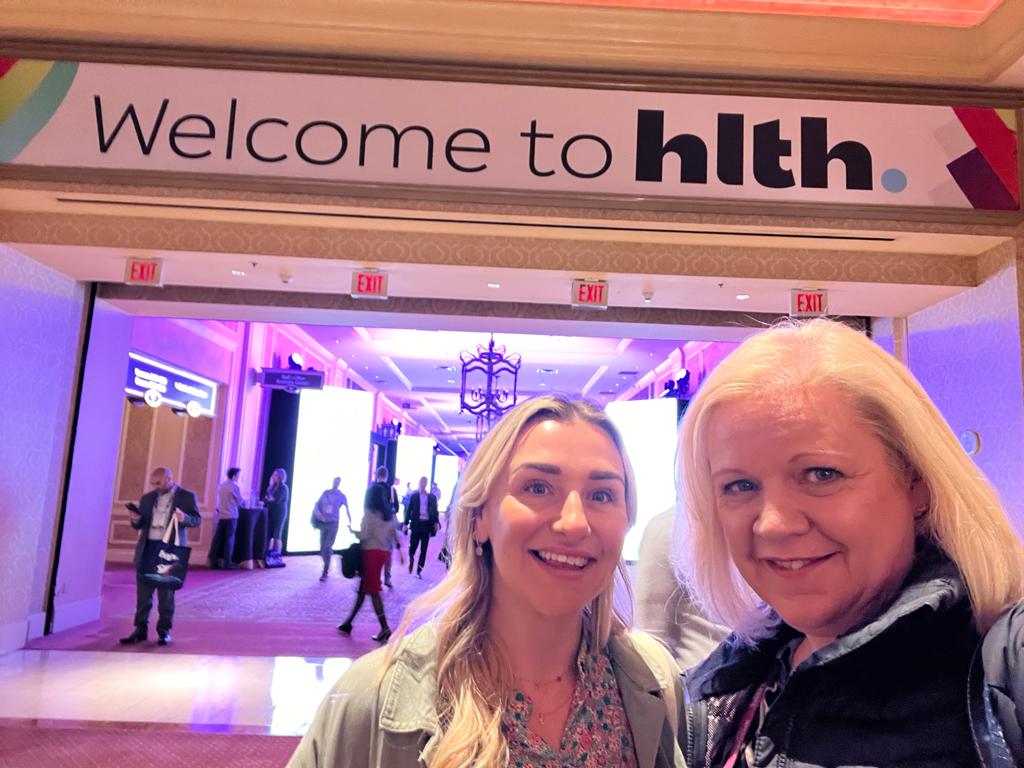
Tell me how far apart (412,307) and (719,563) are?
5.45m

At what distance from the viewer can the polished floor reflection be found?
4078mm

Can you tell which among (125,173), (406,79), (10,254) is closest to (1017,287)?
(406,79)

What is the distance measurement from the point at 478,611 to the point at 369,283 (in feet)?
13.9

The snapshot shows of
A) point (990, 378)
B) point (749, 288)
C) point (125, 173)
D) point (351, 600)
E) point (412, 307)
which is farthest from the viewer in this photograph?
point (351, 600)

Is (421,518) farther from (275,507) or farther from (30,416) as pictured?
(30,416)

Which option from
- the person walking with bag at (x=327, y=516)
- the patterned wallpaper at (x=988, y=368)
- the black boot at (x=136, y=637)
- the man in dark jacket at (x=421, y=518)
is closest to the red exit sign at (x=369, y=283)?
the black boot at (x=136, y=637)

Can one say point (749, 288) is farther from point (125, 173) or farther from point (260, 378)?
point (260, 378)

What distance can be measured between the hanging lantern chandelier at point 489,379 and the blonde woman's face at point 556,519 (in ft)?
19.3

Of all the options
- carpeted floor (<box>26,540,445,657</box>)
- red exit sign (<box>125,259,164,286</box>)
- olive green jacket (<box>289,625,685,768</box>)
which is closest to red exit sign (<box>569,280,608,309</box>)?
red exit sign (<box>125,259,164,286</box>)

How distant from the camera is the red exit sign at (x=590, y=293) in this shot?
5.22 m

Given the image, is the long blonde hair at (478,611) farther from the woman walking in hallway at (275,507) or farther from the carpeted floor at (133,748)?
the woman walking in hallway at (275,507)

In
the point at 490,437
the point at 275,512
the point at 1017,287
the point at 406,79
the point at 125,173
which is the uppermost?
the point at 406,79

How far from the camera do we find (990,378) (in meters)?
4.91

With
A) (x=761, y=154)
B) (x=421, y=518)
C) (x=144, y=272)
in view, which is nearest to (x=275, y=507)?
(x=421, y=518)
